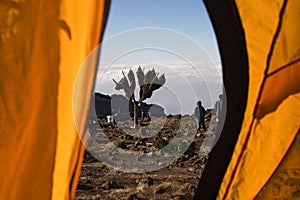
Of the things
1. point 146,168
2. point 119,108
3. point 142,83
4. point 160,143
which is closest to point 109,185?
point 146,168

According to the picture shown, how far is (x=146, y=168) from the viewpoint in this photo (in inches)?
226

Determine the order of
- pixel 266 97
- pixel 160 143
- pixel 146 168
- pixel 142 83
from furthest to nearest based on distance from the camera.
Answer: pixel 160 143 → pixel 142 83 → pixel 146 168 → pixel 266 97

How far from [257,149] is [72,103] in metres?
0.61

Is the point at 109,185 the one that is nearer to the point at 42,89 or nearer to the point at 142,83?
the point at 142,83

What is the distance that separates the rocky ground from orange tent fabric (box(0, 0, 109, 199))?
82 centimetres

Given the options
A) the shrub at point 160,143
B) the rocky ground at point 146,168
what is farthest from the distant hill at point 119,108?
the shrub at point 160,143

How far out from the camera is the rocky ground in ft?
14.3

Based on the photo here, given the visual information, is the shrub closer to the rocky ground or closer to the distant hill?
the rocky ground

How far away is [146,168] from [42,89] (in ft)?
14.8

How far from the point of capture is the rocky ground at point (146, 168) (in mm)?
4348

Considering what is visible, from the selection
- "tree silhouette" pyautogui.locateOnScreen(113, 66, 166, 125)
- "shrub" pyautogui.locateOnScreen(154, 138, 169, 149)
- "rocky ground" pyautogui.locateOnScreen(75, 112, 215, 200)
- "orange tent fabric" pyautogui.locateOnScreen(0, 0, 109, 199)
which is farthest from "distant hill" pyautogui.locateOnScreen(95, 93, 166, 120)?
"orange tent fabric" pyautogui.locateOnScreen(0, 0, 109, 199)

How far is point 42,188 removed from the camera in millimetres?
1358

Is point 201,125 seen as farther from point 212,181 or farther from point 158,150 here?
point 212,181

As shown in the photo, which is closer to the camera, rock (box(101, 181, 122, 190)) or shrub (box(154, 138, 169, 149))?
rock (box(101, 181, 122, 190))
